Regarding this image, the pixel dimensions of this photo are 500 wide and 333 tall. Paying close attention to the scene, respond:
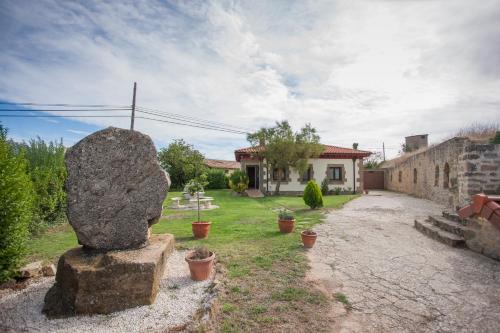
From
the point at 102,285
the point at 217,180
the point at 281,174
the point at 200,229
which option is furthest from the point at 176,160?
the point at 102,285

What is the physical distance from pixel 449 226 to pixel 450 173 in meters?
6.62

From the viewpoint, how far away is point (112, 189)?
151 inches

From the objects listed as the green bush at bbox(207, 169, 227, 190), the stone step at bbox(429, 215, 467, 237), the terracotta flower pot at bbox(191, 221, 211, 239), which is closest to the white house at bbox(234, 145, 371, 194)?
the green bush at bbox(207, 169, 227, 190)

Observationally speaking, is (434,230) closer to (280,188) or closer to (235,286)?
(235,286)

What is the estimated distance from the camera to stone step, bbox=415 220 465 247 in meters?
5.81

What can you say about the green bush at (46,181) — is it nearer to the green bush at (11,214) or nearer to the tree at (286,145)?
the green bush at (11,214)

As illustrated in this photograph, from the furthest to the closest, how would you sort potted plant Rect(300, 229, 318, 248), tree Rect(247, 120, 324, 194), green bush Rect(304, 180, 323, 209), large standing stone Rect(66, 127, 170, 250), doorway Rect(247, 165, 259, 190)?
doorway Rect(247, 165, 259, 190)
tree Rect(247, 120, 324, 194)
green bush Rect(304, 180, 323, 209)
potted plant Rect(300, 229, 318, 248)
large standing stone Rect(66, 127, 170, 250)

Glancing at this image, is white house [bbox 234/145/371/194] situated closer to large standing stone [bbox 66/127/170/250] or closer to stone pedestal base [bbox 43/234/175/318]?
large standing stone [bbox 66/127/170/250]

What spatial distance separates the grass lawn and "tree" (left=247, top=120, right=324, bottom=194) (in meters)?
9.65

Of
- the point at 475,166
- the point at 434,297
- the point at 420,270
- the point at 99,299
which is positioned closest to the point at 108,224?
the point at 99,299

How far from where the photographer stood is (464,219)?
6.28 meters

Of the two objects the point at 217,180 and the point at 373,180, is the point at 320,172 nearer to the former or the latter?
the point at 373,180

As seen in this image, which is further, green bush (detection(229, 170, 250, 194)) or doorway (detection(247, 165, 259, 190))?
doorway (detection(247, 165, 259, 190))

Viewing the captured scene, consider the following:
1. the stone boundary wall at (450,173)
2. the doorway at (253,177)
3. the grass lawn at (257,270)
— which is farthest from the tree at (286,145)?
the grass lawn at (257,270)
